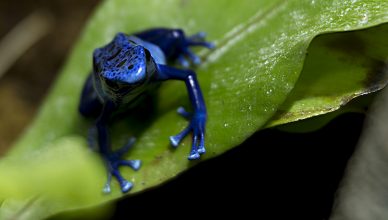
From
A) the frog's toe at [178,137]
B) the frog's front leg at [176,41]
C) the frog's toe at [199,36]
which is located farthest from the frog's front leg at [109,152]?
the frog's toe at [199,36]

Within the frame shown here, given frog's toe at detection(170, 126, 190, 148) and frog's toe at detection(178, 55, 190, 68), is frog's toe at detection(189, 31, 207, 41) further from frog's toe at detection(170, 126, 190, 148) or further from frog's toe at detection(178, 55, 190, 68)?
frog's toe at detection(170, 126, 190, 148)

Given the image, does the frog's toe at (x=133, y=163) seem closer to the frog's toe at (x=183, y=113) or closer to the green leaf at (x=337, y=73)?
the frog's toe at (x=183, y=113)

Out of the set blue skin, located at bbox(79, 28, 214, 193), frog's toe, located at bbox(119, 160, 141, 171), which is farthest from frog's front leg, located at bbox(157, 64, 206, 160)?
frog's toe, located at bbox(119, 160, 141, 171)

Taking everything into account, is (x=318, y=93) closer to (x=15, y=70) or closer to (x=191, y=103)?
(x=191, y=103)

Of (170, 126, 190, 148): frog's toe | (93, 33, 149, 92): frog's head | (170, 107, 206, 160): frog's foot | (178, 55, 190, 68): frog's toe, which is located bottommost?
(170, 126, 190, 148): frog's toe

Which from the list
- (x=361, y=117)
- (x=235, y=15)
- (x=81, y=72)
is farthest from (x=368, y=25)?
(x=81, y=72)

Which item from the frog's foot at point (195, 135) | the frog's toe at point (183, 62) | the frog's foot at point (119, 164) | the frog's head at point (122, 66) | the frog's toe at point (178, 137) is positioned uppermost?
the frog's head at point (122, 66)

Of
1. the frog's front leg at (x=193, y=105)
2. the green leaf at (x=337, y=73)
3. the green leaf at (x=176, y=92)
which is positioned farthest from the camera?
the frog's front leg at (x=193, y=105)
